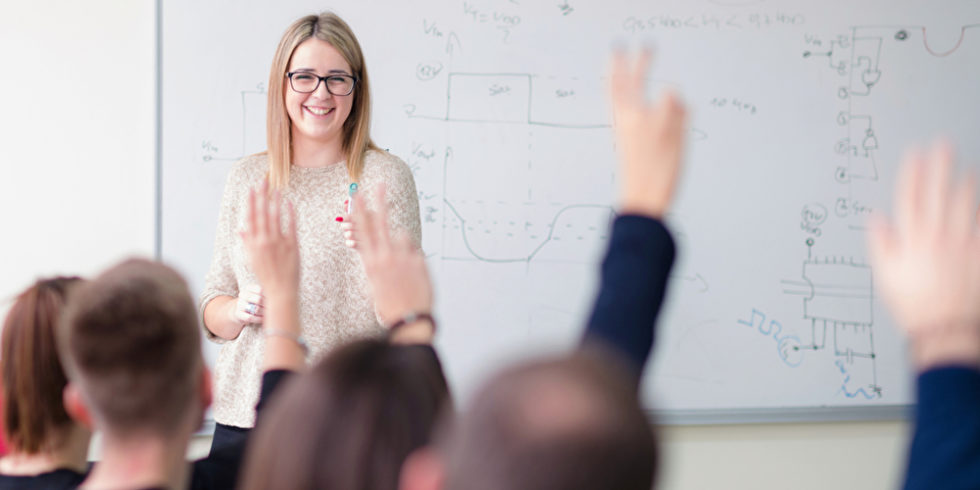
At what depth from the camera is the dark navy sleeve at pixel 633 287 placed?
82cm

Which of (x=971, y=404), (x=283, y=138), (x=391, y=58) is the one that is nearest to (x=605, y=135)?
(x=391, y=58)

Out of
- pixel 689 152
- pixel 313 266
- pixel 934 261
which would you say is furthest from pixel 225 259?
pixel 689 152

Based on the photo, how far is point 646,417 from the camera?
0.60 metres

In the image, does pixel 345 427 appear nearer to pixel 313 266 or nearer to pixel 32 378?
pixel 32 378

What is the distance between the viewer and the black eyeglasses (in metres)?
1.82

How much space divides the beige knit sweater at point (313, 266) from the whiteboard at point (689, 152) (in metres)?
0.93

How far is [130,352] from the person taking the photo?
916 millimetres

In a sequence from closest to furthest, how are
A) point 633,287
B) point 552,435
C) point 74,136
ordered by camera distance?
1. point 552,435
2. point 633,287
3. point 74,136

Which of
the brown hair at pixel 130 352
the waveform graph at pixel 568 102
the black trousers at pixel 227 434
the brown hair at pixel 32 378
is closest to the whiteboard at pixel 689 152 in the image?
the waveform graph at pixel 568 102

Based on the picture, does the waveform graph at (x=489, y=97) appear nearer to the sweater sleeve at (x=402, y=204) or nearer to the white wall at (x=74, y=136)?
the white wall at (x=74, y=136)

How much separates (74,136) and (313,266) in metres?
1.34

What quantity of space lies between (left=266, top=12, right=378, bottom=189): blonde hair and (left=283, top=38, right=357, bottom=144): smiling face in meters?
0.02

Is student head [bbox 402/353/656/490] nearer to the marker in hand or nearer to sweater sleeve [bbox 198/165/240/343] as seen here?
the marker in hand

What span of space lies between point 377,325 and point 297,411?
3.35 feet
